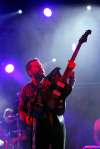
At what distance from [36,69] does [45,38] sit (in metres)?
7.63

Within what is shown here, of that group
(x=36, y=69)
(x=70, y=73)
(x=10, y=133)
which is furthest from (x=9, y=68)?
(x=70, y=73)

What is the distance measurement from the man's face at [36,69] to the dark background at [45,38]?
655 cm

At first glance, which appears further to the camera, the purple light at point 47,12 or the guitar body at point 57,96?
the purple light at point 47,12

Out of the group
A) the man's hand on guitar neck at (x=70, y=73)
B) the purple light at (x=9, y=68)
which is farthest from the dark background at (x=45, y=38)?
the man's hand on guitar neck at (x=70, y=73)

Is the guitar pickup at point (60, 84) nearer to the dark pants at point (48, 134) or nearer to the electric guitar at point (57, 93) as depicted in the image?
the electric guitar at point (57, 93)

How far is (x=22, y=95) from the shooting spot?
4.73 metres

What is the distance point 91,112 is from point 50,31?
336 centimetres

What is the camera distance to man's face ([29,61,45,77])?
4550 millimetres

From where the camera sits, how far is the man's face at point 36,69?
4550 mm

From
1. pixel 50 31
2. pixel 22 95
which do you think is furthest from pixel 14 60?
pixel 22 95

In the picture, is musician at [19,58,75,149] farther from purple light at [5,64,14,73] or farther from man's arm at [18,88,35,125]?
purple light at [5,64,14,73]

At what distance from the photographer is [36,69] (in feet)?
15.4

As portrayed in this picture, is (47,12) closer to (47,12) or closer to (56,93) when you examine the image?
(47,12)

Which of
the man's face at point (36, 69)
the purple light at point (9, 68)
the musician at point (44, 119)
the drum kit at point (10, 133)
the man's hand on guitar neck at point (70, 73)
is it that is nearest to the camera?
the musician at point (44, 119)
